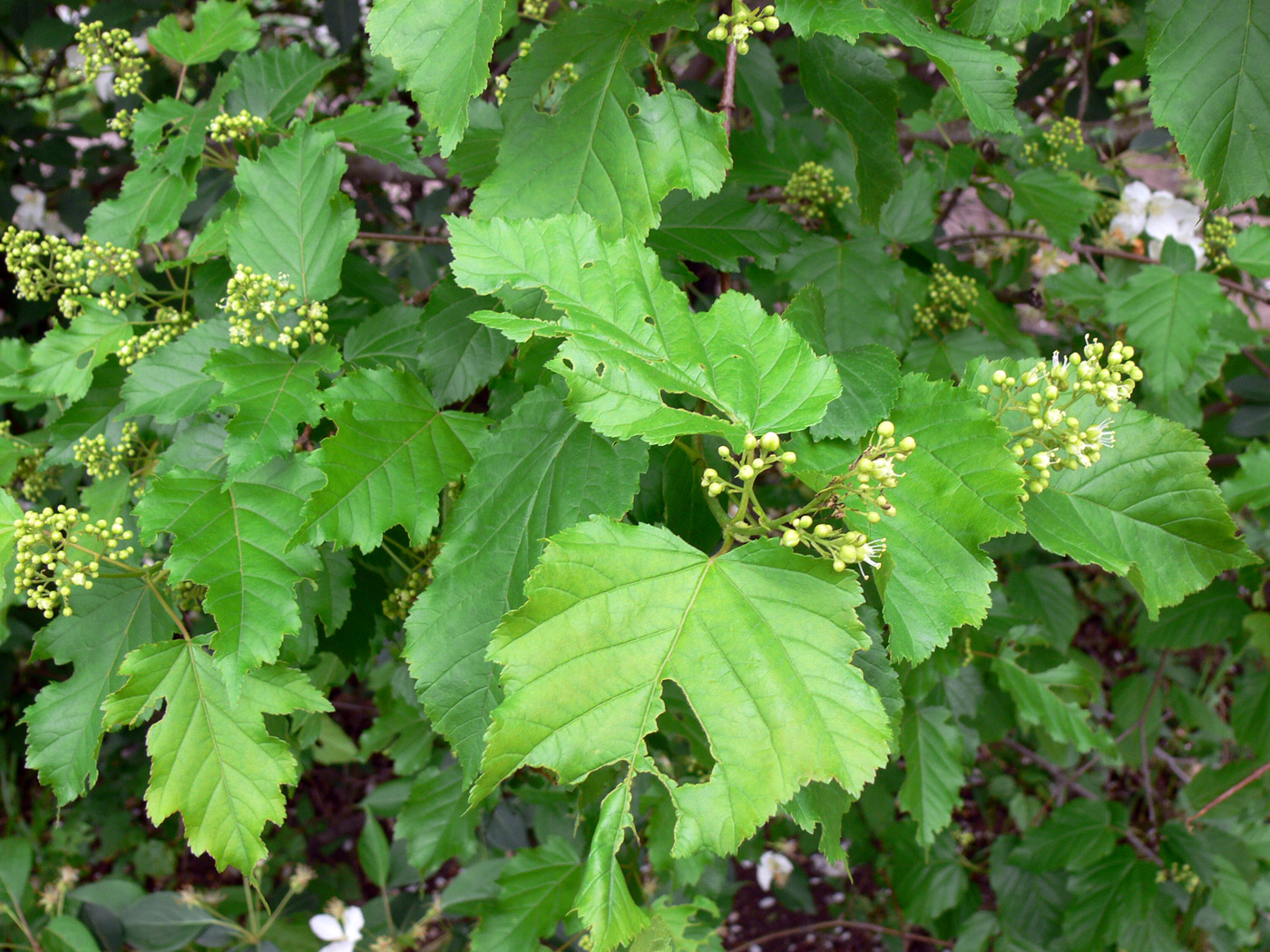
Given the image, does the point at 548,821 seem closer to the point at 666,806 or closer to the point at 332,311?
the point at 666,806

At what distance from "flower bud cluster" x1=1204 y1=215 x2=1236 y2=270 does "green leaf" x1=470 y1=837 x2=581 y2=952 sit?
7.44 feet

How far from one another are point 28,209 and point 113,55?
62.6 inches

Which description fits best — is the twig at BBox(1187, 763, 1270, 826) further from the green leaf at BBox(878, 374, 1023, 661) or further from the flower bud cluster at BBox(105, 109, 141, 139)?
the flower bud cluster at BBox(105, 109, 141, 139)

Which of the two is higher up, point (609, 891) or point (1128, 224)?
point (1128, 224)

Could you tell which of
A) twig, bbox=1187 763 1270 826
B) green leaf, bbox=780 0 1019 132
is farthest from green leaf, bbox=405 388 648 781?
twig, bbox=1187 763 1270 826

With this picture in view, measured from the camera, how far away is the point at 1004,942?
2.61 metres

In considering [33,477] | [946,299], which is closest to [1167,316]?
[946,299]

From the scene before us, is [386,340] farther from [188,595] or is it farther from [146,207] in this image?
[146,207]

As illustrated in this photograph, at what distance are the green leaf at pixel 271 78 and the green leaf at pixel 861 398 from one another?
4.39 ft

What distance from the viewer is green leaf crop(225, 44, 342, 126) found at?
1771 mm

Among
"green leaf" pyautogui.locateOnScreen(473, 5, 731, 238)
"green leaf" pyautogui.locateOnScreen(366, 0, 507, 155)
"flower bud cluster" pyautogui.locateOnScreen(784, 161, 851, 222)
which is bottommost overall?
"flower bud cluster" pyautogui.locateOnScreen(784, 161, 851, 222)

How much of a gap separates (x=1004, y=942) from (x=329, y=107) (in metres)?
3.99

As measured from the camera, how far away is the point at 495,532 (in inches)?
44.1

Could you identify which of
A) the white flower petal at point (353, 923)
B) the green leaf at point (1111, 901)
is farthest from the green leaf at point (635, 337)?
the green leaf at point (1111, 901)
